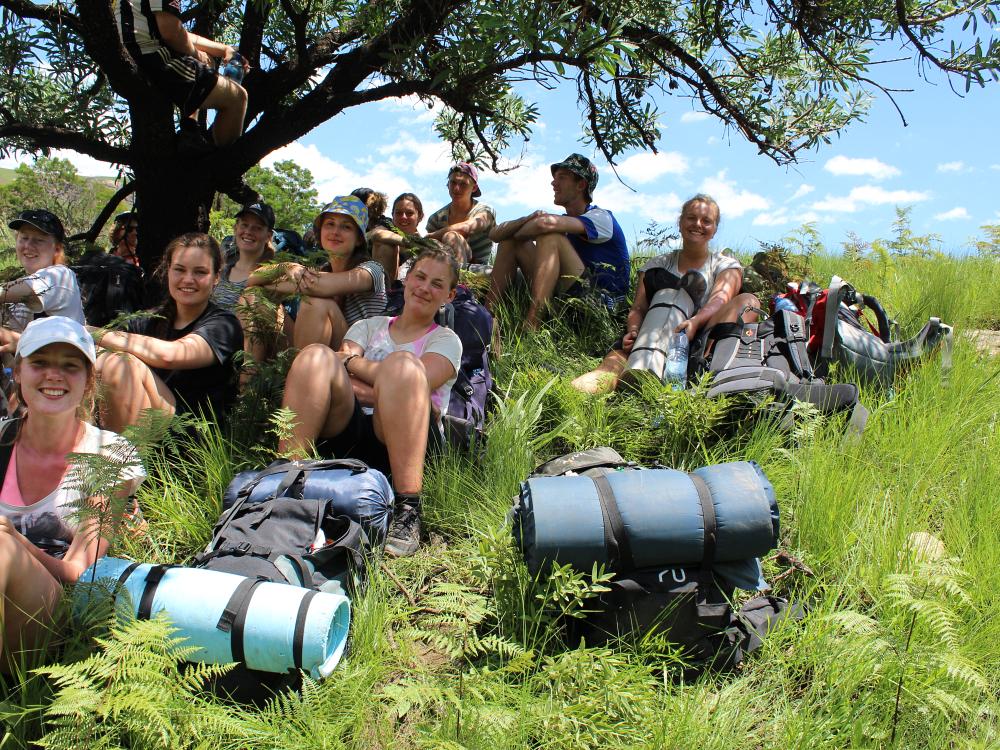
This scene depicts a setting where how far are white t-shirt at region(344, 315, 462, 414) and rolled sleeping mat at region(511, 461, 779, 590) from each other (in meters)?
1.28

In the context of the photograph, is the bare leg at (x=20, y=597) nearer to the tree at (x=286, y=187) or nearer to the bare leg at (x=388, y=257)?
the bare leg at (x=388, y=257)

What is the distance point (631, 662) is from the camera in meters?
2.37

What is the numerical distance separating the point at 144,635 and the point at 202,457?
1582 millimetres

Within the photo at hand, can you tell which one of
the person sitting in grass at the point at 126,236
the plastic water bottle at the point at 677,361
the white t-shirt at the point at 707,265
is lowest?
the plastic water bottle at the point at 677,361

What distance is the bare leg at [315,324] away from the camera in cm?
424

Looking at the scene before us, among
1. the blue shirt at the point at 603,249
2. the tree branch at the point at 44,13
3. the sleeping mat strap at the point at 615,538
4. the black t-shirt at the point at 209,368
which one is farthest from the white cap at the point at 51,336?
the blue shirt at the point at 603,249

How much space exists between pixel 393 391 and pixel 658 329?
1.88m

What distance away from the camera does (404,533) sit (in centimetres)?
312

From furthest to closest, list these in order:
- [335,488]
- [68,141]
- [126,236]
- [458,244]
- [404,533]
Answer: [458,244]
[126,236]
[68,141]
[404,533]
[335,488]

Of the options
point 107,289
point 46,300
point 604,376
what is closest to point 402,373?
→ point 604,376

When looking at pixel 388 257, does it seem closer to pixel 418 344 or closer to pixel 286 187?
pixel 418 344

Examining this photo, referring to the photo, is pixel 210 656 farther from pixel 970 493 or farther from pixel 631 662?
pixel 970 493

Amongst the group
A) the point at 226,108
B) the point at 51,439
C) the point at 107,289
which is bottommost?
the point at 51,439

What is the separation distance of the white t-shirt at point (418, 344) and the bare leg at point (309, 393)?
33 centimetres
